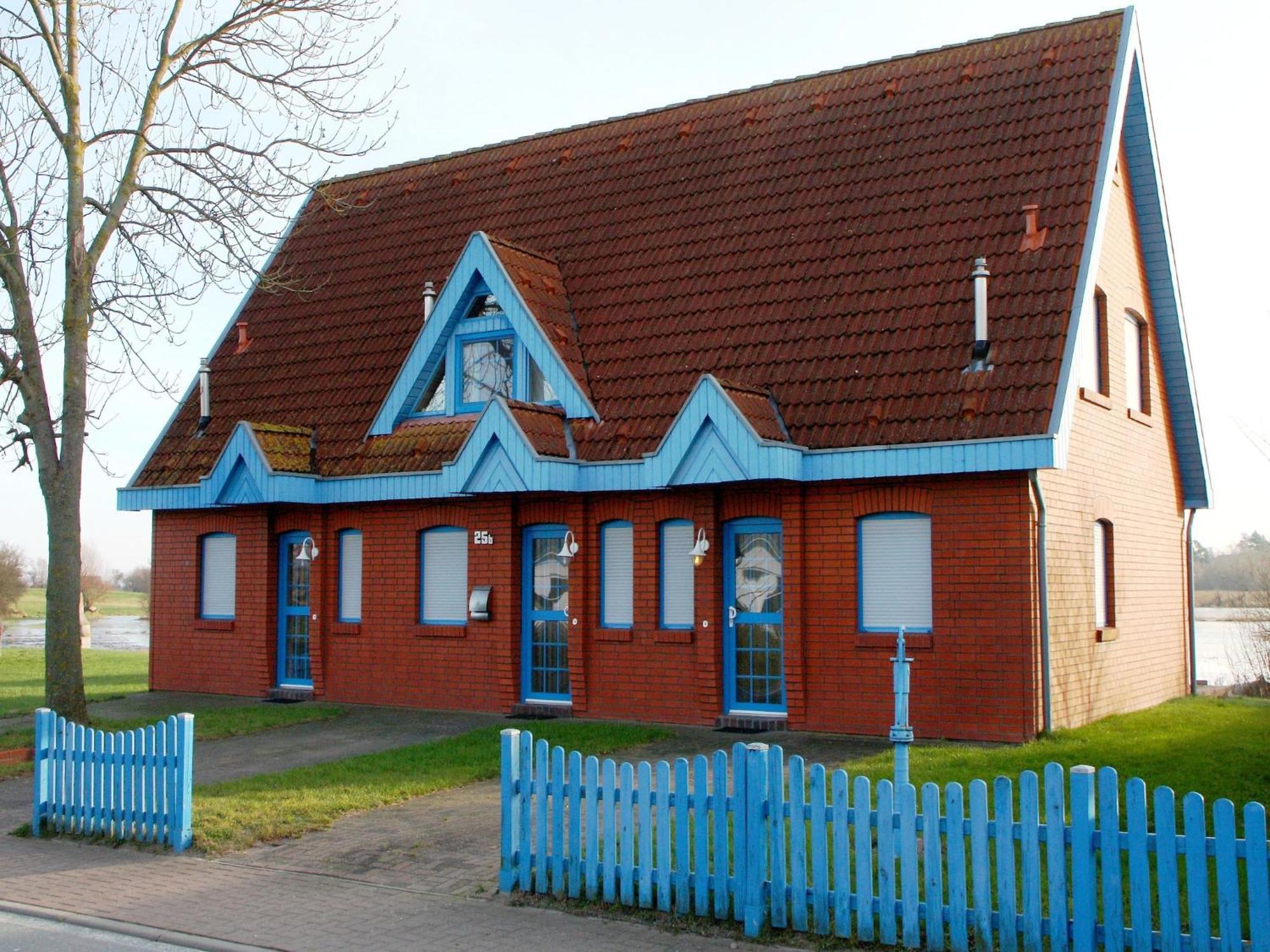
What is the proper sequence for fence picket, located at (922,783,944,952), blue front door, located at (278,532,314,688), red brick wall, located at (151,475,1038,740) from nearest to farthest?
fence picket, located at (922,783,944,952)
red brick wall, located at (151,475,1038,740)
blue front door, located at (278,532,314,688)

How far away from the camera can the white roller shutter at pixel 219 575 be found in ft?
71.1

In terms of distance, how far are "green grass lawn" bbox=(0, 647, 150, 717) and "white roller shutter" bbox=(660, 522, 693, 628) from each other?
380 inches

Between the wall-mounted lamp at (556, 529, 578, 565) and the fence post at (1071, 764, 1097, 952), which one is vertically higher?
the wall-mounted lamp at (556, 529, 578, 565)

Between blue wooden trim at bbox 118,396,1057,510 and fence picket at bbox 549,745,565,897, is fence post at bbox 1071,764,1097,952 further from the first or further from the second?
blue wooden trim at bbox 118,396,1057,510

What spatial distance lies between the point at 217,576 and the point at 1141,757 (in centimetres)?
1483

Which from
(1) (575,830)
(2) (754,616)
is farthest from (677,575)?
(1) (575,830)

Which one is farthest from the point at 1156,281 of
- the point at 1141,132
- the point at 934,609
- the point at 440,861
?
the point at 440,861

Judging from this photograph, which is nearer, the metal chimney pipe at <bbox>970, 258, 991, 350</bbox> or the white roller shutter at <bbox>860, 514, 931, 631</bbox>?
the metal chimney pipe at <bbox>970, 258, 991, 350</bbox>

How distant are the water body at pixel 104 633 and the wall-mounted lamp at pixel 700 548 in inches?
1027

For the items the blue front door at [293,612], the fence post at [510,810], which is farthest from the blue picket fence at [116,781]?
the blue front door at [293,612]

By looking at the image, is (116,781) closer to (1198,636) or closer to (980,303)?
(980,303)

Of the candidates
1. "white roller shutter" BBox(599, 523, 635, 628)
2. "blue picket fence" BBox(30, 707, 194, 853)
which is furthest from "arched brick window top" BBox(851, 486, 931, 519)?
"blue picket fence" BBox(30, 707, 194, 853)

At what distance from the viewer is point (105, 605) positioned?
267ft

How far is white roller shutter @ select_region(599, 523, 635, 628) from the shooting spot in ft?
57.7
